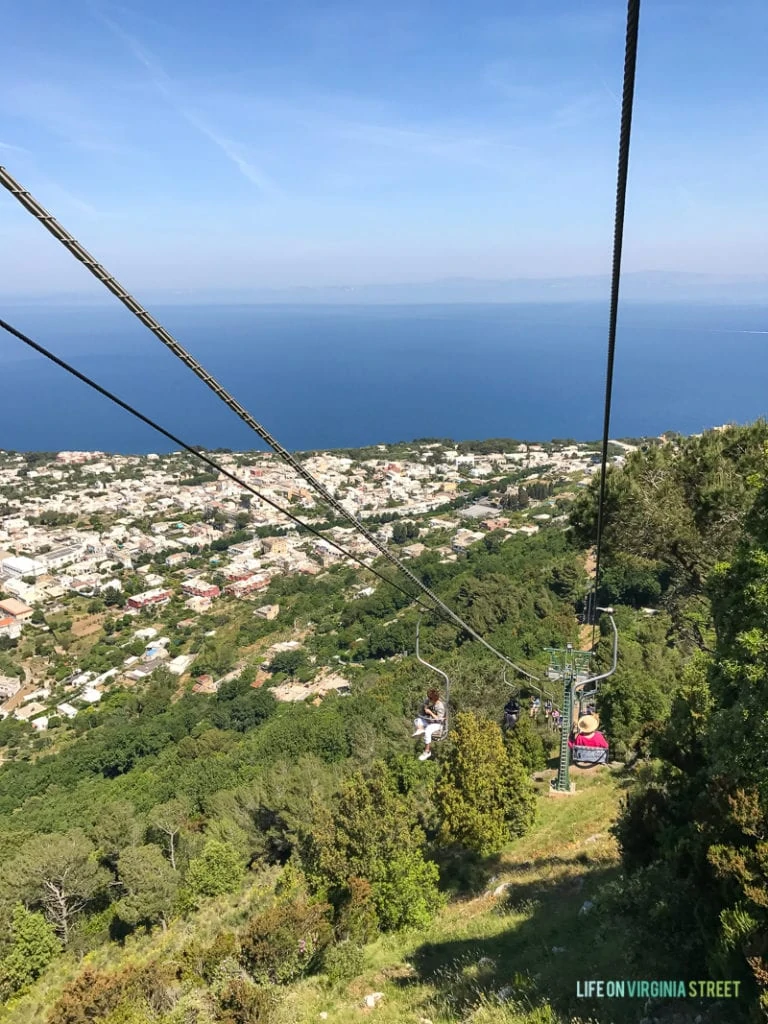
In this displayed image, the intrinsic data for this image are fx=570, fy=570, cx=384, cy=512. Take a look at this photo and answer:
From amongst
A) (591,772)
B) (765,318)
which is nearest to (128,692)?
(591,772)

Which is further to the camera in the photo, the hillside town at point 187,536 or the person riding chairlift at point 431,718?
the hillside town at point 187,536

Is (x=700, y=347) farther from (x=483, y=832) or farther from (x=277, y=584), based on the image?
(x=483, y=832)

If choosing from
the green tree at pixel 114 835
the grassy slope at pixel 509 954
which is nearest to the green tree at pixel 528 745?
the grassy slope at pixel 509 954

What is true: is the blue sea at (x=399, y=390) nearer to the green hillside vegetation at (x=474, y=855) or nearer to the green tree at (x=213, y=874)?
the green hillside vegetation at (x=474, y=855)

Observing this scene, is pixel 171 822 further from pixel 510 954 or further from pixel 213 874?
pixel 510 954

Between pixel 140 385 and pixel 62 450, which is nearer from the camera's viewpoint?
pixel 62 450
